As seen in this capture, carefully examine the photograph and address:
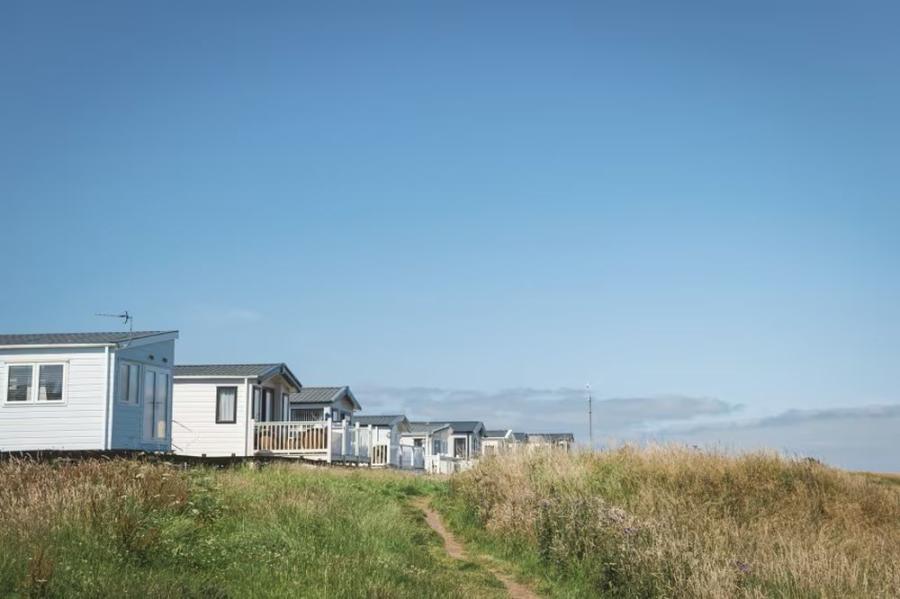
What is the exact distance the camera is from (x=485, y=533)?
16078 millimetres

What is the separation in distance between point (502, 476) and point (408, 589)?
9.03 metres

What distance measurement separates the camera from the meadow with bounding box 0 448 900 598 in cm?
948

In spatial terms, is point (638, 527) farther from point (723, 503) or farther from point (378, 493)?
point (378, 493)

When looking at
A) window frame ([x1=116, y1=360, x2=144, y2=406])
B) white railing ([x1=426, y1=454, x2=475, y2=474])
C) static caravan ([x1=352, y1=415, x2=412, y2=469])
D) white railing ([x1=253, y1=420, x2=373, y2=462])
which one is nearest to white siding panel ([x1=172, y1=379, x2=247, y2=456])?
white railing ([x1=253, y1=420, x2=373, y2=462])

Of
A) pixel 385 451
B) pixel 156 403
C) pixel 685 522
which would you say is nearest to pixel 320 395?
pixel 385 451

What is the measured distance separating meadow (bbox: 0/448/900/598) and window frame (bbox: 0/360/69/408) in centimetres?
1385

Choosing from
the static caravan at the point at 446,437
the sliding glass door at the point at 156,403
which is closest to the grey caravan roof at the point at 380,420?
the static caravan at the point at 446,437

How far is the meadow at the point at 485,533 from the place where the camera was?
9484 millimetres

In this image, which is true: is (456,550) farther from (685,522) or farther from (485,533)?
(685,522)

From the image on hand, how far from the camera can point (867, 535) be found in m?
15.7

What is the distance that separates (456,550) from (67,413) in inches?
782

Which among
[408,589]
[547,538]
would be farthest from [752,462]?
[408,589]

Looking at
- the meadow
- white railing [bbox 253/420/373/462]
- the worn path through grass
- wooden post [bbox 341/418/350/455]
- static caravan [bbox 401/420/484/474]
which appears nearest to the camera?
the meadow

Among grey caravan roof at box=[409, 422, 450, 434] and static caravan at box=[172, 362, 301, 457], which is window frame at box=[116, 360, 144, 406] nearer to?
static caravan at box=[172, 362, 301, 457]
